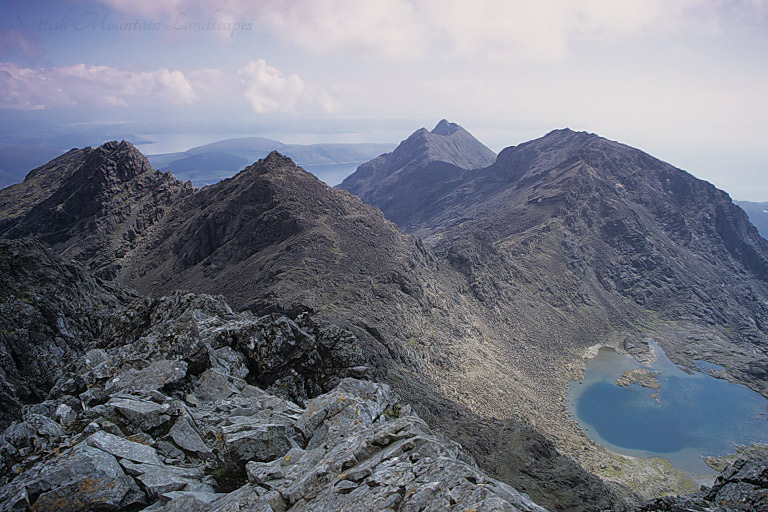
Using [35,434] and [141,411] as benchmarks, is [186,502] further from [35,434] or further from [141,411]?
[35,434]

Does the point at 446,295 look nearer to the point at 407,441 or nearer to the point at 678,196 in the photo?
the point at 407,441

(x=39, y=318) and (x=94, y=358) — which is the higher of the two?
(x=94, y=358)

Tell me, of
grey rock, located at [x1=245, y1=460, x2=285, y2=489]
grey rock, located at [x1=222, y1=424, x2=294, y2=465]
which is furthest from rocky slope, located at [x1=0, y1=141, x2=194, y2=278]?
grey rock, located at [x1=245, y1=460, x2=285, y2=489]

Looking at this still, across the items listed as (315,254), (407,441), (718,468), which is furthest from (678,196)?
(407,441)

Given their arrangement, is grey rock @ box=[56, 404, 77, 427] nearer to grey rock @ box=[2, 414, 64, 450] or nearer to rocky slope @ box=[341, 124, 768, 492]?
grey rock @ box=[2, 414, 64, 450]

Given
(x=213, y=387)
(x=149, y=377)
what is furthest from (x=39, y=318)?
(x=213, y=387)
